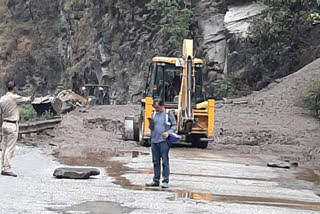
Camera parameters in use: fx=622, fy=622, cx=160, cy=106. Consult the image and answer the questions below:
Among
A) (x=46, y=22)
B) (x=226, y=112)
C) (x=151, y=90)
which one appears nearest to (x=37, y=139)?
(x=151, y=90)

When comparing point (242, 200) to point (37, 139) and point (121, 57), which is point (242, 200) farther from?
point (121, 57)

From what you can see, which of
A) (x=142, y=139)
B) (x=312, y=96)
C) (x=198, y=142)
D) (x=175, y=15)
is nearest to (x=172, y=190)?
(x=142, y=139)

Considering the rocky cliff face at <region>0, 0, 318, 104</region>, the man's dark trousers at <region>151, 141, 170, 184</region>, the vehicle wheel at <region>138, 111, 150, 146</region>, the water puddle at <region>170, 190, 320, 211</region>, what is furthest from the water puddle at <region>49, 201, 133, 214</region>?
the rocky cliff face at <region>0, 0, 318, 104</region>

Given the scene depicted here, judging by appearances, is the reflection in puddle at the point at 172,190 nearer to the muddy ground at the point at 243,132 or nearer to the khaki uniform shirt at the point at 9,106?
the muddy ground at the point at 243,132

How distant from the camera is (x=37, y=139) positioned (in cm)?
2389

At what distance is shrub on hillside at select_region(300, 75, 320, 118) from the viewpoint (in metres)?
30.3

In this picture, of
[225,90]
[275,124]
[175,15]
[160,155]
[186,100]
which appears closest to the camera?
[160,155]

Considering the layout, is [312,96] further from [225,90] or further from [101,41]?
[101,41]

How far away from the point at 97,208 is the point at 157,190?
264cm

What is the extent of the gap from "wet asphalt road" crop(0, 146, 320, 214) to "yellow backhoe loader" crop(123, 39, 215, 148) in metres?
3.13

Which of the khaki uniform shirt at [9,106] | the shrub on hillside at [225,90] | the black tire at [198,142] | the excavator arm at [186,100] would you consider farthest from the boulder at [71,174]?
the shrub on hillside at [225,90]

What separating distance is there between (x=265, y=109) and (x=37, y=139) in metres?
13.7

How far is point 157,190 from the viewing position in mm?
12570

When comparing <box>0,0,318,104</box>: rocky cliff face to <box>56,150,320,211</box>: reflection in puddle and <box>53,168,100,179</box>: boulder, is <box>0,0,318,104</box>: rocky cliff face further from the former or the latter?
<box>53,168,100,179</box>: boulder
